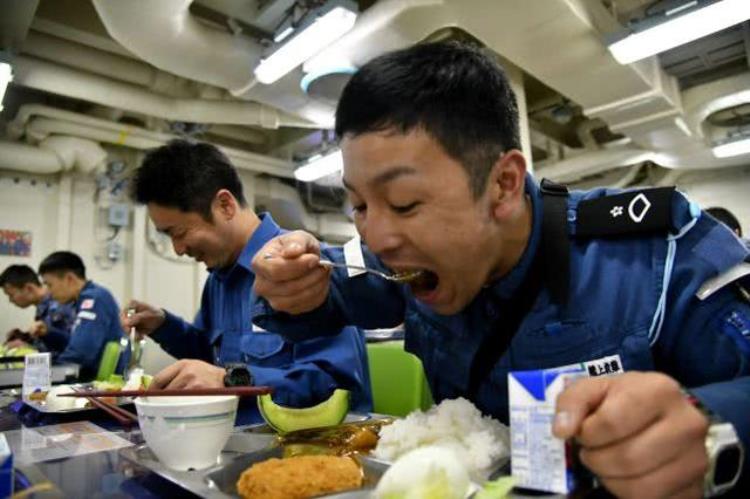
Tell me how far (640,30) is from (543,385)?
3.02 meters

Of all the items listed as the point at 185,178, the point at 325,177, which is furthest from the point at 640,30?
the point at 325,177

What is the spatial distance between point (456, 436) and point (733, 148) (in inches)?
235

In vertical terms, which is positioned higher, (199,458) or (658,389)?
(658,389)

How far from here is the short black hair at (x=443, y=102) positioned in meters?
0.75

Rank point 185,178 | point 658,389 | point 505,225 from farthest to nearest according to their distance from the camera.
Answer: point 185,178
point 505,225
point 658,389

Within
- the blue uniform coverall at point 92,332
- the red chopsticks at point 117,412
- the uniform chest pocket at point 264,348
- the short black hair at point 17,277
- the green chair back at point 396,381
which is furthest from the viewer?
the short black hair at point 17,277

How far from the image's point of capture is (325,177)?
578 cm

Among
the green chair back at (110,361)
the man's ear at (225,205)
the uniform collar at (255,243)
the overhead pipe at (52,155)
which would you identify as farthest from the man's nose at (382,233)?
the overhead pipe at (52,155)

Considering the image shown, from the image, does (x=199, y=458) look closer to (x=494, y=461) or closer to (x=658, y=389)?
(x=494, y=461)

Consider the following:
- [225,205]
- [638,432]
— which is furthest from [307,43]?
[638,432]

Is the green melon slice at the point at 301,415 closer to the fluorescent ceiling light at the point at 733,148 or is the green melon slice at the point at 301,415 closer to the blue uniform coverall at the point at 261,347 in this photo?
the blue uniform coverall at the point at 261,347

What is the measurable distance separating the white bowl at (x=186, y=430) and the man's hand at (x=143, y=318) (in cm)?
122

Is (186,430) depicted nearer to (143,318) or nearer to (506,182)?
(506,182)

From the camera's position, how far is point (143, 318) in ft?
6.14
